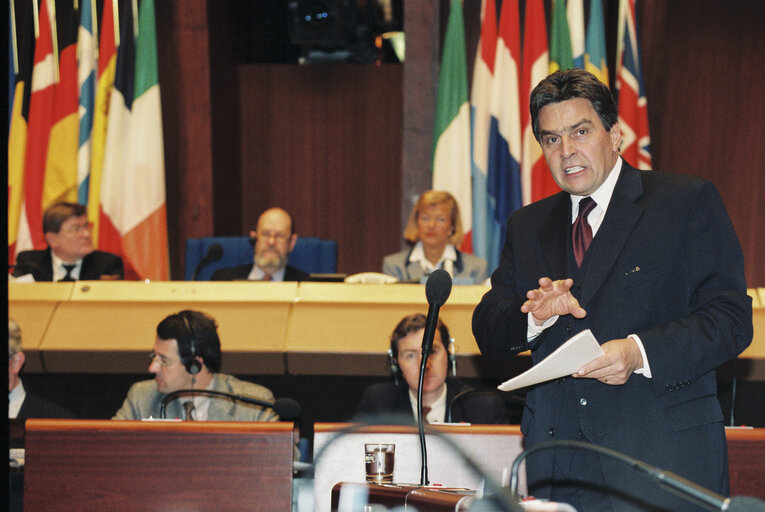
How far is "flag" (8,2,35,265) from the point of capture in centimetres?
585

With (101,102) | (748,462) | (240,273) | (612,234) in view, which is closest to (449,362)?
(748,462)

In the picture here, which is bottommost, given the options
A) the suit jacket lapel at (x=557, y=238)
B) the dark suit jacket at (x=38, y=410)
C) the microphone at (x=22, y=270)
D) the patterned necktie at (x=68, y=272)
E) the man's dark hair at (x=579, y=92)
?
the dark suit jacket at (x=38, y=410)

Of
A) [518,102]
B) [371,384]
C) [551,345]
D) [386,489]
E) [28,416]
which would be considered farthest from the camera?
[518,102]

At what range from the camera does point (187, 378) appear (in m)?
3.13

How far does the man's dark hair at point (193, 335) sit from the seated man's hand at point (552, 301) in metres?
1.74

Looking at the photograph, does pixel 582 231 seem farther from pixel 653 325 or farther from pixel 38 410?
pixel 38 410

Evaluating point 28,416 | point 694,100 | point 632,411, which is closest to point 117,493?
point 632,411

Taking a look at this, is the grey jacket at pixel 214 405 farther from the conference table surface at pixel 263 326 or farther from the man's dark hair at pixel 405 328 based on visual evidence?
the man's dark hair at pixel 405 328

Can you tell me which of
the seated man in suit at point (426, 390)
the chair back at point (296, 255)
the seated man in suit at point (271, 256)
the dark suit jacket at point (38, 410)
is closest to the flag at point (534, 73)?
the chair back at point (296, 255)

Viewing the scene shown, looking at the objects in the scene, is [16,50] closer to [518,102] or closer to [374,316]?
[518,102]

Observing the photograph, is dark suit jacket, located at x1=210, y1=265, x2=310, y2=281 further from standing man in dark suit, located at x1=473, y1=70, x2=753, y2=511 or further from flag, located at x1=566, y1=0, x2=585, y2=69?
standing man in dark suit, located at x1=473, y1=70, x2=753, y2=511

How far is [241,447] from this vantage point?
1902 mm

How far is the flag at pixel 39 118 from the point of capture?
236 inches

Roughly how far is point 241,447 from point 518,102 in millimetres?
4543
